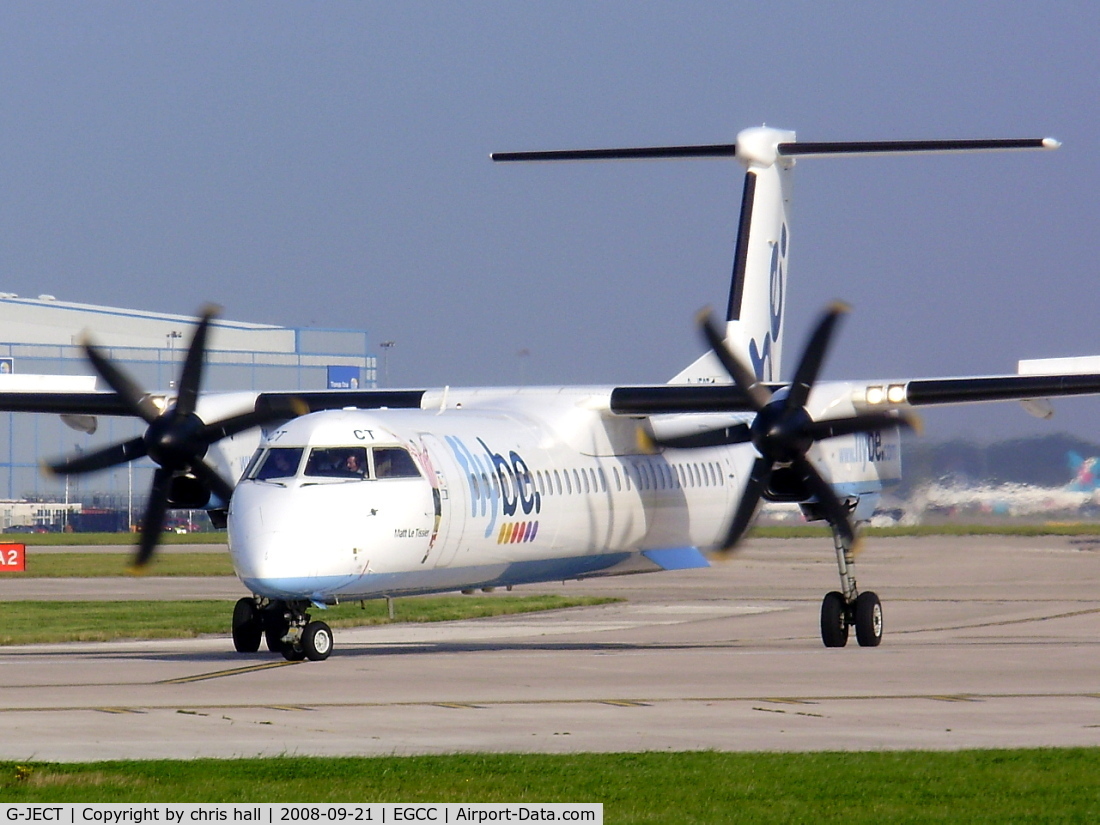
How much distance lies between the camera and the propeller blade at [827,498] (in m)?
22.6

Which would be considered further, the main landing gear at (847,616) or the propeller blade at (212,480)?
the main landing gear at (847,616)

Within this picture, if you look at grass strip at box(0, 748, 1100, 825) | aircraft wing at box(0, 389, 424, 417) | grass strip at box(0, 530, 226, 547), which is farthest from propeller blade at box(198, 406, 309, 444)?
grass strip at box(0, 530, 226, 547)

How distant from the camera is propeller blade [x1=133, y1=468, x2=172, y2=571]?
23125 millimetres

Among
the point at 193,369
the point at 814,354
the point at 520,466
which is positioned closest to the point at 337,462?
the point at 520,466

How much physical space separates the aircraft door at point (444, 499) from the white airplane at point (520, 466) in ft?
0.12

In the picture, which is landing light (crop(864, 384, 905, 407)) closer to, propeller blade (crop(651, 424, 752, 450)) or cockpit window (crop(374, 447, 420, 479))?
propeller blade (crop(651, 424, 752, 450))

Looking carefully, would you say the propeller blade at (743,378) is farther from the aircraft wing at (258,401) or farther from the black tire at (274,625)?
the black tire at (274,625)

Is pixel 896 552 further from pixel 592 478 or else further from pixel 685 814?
pixel 685 814

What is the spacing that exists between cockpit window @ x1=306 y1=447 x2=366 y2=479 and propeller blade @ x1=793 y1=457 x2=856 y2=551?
6.01 meters

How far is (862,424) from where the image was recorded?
22.7m

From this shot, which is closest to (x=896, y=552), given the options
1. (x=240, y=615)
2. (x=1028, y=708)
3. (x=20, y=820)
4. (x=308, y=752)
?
(x=240, y=615)

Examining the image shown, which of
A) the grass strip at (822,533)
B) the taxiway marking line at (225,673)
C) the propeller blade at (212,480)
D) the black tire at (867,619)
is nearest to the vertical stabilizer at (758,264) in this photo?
the black tire at (867,619)

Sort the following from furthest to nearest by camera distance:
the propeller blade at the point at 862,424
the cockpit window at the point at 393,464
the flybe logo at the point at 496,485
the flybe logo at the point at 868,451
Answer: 1. the flybe logo at the point at 868,451
2. the propeller blade at the point at 862,424
3. the flybe logo at the point at 496,485
4. the cockpit window at the point at 393,464

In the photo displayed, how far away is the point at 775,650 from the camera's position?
23.0 meters
